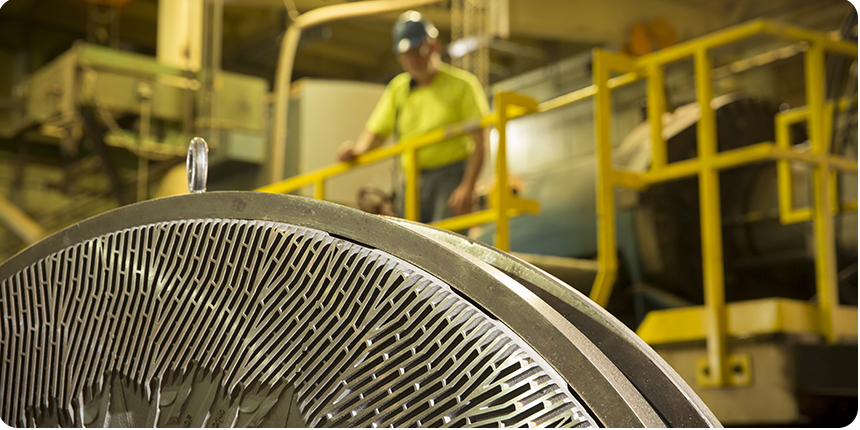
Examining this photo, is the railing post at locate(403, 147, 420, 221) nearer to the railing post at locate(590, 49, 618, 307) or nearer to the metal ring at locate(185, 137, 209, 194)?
the railing post at locate(590, 49, 618, 307)

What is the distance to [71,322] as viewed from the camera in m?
0.88

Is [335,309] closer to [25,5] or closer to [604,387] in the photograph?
[604,387]

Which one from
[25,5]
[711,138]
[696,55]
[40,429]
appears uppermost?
[25,5]

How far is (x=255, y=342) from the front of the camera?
2.36ft

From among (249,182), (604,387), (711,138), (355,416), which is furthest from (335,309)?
(249,182)

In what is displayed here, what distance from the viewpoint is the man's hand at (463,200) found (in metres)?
3.04

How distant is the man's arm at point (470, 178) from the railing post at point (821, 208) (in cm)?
108

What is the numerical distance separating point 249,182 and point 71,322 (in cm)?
430

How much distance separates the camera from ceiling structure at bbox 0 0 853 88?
5.27 m

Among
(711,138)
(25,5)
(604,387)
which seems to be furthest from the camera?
(25,5)

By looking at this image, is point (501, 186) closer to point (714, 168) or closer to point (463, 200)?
point (463, 200)

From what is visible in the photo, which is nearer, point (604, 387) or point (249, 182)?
point (604, 387)

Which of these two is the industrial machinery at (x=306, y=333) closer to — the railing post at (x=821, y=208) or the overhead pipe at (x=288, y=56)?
the railing post at (x=821, y=208)

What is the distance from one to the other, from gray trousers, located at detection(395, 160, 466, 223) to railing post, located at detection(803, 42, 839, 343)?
1.25 metres
